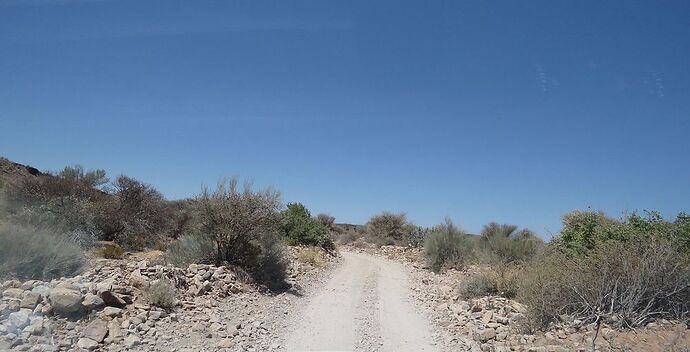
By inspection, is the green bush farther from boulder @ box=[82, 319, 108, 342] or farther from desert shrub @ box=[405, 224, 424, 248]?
boulder @ box=[82, 319, 108, 342]

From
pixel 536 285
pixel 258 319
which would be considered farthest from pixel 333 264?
pixel 536 285

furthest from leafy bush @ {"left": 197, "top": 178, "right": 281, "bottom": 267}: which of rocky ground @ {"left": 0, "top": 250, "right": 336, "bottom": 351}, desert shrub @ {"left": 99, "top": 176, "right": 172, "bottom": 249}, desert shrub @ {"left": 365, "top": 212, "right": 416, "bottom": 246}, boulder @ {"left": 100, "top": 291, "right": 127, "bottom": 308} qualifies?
desert shrub @ {"left": 365, "top": 212, "right": 416, "bottom": 246}

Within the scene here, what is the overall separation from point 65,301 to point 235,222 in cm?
660

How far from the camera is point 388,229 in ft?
127

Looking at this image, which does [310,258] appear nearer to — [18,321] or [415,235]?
[18,321]

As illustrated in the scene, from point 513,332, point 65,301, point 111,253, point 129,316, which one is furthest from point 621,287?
point 111,253

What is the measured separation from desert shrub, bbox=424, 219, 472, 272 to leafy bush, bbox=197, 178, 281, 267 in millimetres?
9634

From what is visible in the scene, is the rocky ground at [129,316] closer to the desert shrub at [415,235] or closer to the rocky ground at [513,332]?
the rocky ground at [513,332]

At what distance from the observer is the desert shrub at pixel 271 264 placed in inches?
567

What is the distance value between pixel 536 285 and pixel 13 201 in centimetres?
1865

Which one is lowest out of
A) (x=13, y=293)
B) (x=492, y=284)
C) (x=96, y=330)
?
(x=96, y=330)

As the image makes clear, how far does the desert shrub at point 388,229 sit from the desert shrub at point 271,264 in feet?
68.7

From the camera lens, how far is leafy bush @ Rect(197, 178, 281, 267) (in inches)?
561

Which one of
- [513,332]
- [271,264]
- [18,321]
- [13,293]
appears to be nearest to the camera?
[18,321]
